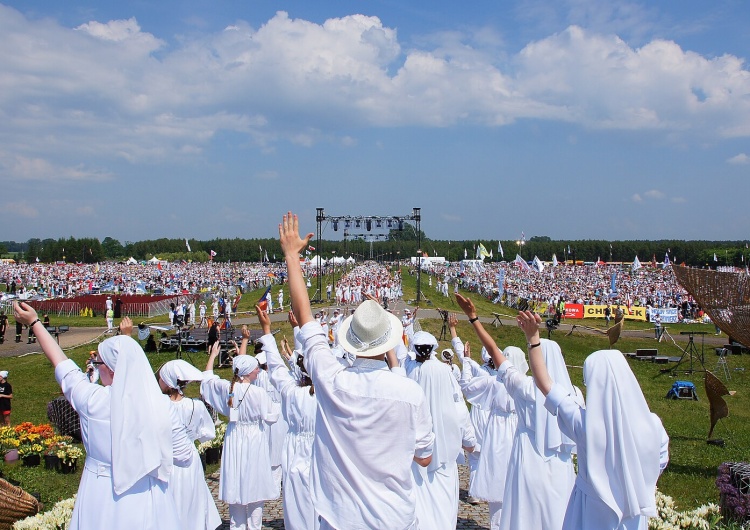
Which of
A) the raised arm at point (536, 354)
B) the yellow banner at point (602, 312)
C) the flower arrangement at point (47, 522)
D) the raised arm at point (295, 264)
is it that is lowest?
the yellow banner at point (602, 312)

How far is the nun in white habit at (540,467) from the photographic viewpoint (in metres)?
5.39

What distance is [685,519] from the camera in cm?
708

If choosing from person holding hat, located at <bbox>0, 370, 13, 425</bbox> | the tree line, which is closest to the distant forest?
the tree line

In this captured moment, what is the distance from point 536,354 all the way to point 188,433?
9.58 feet

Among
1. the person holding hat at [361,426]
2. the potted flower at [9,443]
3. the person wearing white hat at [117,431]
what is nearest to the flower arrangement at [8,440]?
the potted flower at [9,443]

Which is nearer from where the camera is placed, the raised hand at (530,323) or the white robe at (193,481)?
the raised hand at (530,323)

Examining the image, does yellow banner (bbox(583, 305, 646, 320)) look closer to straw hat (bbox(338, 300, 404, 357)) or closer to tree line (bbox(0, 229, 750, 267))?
straw hat (bbox(338, 300, 404, 357))

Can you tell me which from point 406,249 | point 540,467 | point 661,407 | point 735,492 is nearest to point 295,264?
point 540,467

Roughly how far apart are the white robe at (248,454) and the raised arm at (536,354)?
3.74 meters

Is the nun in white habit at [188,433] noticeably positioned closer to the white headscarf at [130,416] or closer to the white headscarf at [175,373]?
the white headscarf at [175,373]

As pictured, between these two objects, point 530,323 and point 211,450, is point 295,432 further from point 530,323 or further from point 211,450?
point 211,450

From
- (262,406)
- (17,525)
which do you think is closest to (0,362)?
(17,525)

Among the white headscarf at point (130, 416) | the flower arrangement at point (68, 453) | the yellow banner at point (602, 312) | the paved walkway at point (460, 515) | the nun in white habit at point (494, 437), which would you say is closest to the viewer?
the white headscarf at point (130, 416)

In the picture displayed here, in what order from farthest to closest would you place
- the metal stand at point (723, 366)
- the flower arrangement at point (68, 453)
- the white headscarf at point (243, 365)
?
1. the metal stand at point (723, 366)
2. the flower arrangement at point (68, 453)
3. the white headscarf at point (243, 365)
